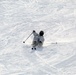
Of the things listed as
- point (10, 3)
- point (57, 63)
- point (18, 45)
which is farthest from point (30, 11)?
point (57, 63)

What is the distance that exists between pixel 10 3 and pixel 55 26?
17.9ft

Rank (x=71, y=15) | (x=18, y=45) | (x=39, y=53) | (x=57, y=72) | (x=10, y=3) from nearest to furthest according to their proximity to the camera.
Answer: (x=57, y=72)
(x=39, y=53)
(x=18, y=45)
(x=71, y=15)
(x=10, y=3)

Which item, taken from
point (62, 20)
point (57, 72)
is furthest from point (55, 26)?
point (57, 72)

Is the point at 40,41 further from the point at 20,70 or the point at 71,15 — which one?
the point at 71,15

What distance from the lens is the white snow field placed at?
15.7 meters

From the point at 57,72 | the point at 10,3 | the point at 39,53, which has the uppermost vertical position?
the point at 10,3

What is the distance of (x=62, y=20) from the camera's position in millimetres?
21984

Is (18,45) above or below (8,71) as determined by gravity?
above

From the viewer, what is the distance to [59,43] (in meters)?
18.3

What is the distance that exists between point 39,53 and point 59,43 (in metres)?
1.83

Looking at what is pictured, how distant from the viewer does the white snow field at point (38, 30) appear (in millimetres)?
15723

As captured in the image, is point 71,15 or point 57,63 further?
point 71,15

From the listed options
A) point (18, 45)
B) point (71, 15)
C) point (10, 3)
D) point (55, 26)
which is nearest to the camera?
point (18, 45)

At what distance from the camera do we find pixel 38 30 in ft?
67.1
